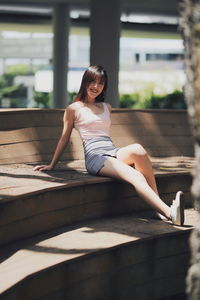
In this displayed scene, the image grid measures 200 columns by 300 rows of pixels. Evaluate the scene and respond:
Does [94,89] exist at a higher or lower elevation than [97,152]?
higher

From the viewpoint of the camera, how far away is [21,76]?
34.5m

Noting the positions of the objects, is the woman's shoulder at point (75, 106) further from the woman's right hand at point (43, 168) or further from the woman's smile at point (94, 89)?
the woman's right hand at point (43, 168)

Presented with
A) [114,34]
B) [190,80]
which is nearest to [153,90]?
[114,34]

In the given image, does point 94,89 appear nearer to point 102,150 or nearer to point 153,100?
point 102,150

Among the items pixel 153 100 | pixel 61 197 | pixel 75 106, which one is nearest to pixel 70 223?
pixel 61 197

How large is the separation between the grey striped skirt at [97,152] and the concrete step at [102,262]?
0.46 meters

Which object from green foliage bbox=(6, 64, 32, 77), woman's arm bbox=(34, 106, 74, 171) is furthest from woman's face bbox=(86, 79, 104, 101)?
green foliage bbox=(6, 64, 32, 77)

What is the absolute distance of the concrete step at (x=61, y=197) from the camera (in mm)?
5309

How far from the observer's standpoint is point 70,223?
6000mm

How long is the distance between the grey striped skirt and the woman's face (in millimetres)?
373

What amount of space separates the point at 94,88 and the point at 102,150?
0.53 meters

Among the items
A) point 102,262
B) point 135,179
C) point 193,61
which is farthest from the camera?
point 135,179

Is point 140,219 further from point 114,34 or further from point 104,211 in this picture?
point 114,34

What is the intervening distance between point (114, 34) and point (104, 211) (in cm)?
960
